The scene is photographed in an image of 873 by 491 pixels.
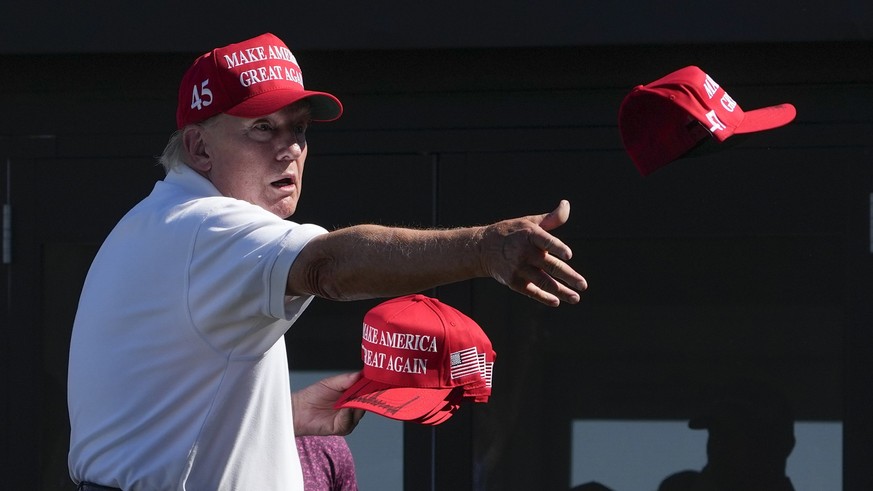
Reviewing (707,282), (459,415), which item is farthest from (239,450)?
(707,282)

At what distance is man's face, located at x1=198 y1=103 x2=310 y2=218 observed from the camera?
2.47 m

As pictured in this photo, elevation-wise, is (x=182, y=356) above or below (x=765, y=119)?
below

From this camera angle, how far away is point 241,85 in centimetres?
249

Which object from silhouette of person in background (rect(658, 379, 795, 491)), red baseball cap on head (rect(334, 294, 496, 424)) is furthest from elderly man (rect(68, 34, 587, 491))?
silhouette of person in background (rect(658, 379, 795, 491))

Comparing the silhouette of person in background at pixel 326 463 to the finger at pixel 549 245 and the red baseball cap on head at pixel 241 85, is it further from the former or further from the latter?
the finger at pixel 549 245

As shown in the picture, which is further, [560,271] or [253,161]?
[253,161]

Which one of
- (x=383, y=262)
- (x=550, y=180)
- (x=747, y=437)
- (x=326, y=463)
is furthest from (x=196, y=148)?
(x=747, y=437)

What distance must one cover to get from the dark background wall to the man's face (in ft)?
5.45

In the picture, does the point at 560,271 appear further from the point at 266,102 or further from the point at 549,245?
the point at 266,102

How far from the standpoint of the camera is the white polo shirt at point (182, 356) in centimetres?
202

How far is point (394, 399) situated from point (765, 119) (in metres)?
1.19

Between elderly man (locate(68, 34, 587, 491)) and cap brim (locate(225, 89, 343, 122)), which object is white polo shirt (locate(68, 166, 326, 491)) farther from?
cap brim (locate(225, 89, 343, 122))

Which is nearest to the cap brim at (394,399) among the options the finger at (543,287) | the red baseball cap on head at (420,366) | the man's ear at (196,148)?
the red baseball cap on head at (420,366)

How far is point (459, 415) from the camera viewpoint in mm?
4277
